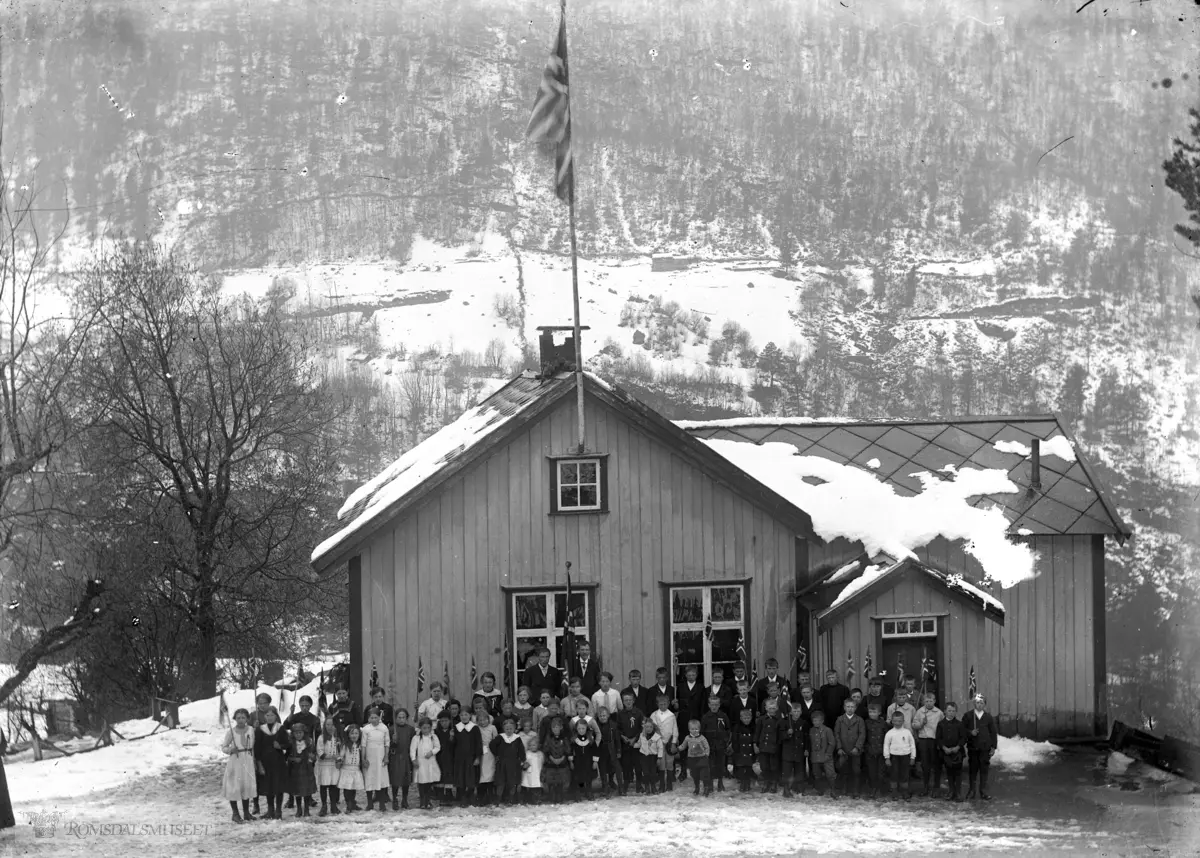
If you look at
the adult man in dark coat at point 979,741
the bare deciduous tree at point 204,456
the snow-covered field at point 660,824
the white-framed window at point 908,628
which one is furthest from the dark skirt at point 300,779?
the bare deciduous tree at point 204,456

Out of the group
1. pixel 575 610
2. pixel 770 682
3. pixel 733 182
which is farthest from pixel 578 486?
pixel 733 182

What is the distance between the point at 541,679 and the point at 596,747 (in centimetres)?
165

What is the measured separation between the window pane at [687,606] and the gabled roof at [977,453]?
132 inches

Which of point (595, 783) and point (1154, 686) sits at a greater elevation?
point (595, 783)

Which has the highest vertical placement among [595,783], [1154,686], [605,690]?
[605,690]

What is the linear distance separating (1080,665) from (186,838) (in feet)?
41.2

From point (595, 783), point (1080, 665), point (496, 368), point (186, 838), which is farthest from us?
point (496, 368)

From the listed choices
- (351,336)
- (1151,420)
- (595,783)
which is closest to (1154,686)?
(595,783)

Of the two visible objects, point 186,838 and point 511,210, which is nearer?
point 186,838

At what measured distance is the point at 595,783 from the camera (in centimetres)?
1598

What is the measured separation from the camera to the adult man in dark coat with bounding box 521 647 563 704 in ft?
54.3

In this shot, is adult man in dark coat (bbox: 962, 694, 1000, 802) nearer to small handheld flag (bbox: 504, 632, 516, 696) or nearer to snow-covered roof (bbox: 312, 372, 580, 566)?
small handheld flag (bbox: 504, 632, 516, 696)

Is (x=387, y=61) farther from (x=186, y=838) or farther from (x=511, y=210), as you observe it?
(x=186, y=838)

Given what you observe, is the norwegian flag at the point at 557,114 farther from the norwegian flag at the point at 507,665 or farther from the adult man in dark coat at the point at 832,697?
the adult man in dark coat at the point at 832,697
